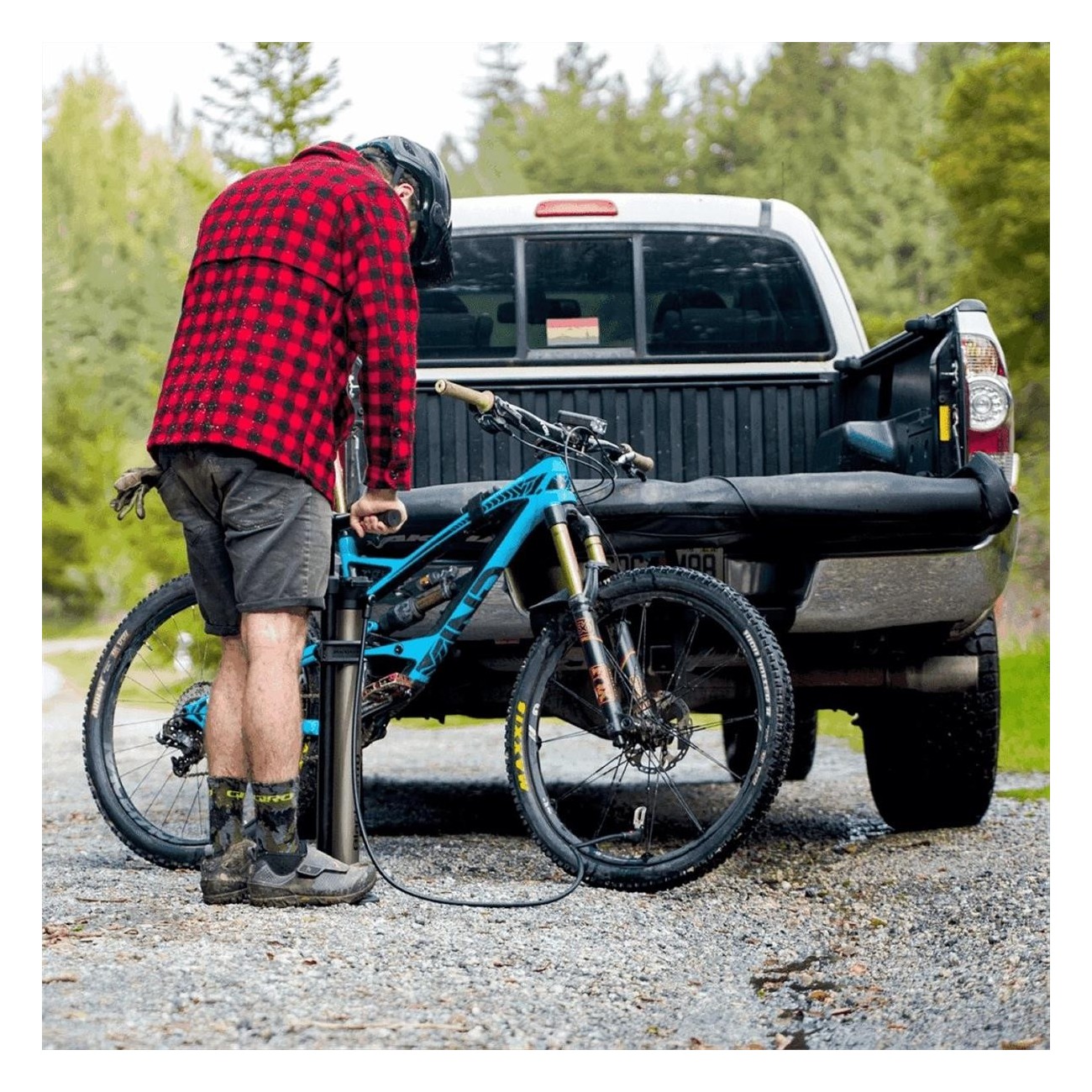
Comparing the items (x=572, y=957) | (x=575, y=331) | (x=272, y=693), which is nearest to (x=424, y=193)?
(x=272, y=693)

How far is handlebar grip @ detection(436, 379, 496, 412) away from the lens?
12.7 ft

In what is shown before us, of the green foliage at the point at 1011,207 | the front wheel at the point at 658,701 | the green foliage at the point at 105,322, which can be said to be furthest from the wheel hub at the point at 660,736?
the green foliage at the point at 1011,207

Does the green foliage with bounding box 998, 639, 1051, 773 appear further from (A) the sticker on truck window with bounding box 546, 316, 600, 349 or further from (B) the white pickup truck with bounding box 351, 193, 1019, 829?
(A) the sticker on truck window with bounding box 546, 316, 600, 349

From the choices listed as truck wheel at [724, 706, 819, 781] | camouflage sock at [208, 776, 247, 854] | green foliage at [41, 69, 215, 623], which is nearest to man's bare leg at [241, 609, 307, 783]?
camouflage sock at [208, 776, 247, 854]

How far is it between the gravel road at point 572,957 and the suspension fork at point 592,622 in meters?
0.50

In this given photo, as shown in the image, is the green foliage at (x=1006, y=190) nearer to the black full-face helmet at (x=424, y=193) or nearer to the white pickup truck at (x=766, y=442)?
the white pickup truck at (x=766, y=442)

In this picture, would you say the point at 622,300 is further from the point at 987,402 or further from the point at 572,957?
the point at 572,957

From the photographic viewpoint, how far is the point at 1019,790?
605 cm

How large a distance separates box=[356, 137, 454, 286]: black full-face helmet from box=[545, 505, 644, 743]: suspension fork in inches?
29.9

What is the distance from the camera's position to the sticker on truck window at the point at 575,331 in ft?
17.4

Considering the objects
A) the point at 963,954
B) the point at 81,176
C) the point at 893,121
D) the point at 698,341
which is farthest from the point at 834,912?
the point at 893,121

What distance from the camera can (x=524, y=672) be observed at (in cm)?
396

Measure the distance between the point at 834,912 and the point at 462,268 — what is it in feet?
9.06
